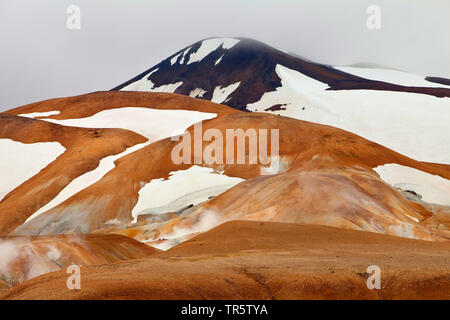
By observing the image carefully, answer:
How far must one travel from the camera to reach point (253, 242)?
25.0 metres

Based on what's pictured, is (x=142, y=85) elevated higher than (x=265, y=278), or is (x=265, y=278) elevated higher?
(x=265, y=278)

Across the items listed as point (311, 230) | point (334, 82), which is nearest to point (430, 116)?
point (334, 82)

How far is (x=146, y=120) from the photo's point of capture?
7612 cm

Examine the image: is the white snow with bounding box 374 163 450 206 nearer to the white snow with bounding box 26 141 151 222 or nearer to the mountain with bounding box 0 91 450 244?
the mountain with bounding box 0 91 450 244

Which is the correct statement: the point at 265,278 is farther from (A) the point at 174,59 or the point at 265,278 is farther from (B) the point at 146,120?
(A) the point at 174,59

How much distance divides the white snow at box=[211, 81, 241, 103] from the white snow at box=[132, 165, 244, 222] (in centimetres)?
6409

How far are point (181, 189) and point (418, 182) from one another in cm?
2158

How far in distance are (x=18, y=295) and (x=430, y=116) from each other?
3057 inches

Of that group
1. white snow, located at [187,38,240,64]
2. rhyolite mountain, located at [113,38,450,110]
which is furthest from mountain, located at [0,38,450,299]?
white snow, located at [187,38,240,64]

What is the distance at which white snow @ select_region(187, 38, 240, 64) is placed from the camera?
447 ft

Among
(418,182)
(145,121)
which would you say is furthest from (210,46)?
(418,182)

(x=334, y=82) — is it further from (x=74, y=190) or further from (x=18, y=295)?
(x=18, y=295)

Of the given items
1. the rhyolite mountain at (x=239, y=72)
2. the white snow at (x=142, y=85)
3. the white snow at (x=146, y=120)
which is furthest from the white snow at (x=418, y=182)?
the white snow at (x=142, y=85)

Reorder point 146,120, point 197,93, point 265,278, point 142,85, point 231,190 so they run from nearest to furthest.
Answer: point 265,278 → point 231,190 → point 146,120 → point 197,93 → point 142,85
